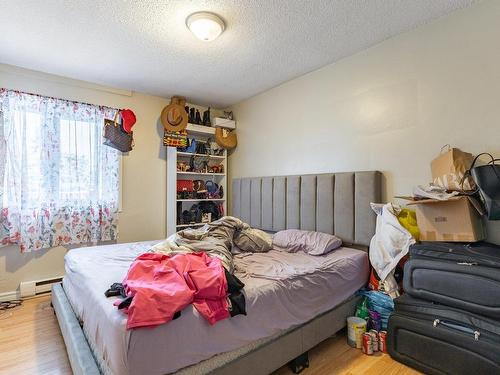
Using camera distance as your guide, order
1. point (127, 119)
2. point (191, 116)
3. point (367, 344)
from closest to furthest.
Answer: point (367, 344) < point (127, 119) < point (191, 116)

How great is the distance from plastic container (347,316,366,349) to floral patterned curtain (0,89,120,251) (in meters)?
2.89

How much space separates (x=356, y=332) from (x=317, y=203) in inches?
48.6

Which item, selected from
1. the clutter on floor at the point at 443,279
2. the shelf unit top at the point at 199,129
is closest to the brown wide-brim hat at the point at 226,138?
the shelf unit top at the point at 199,129

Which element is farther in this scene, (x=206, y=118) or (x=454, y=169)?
(x=206, y=118)

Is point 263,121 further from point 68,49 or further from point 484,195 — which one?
point 484,195

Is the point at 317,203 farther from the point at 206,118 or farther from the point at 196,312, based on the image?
the point at 206,118

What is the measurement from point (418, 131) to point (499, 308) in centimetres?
137

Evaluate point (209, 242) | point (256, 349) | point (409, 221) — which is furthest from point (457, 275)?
point (209, 242)

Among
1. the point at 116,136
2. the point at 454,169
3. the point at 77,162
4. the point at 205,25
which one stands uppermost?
the point at 205,25

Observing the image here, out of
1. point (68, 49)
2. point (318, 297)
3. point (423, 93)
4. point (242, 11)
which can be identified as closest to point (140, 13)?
point (242, 11)

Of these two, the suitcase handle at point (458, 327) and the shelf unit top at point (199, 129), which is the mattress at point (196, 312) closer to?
the suitcase handle at point (458, 327)

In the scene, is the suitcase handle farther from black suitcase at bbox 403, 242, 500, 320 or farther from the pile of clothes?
the pile of clothes

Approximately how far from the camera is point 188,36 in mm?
2318

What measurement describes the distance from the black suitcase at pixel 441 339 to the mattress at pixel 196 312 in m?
0.45
